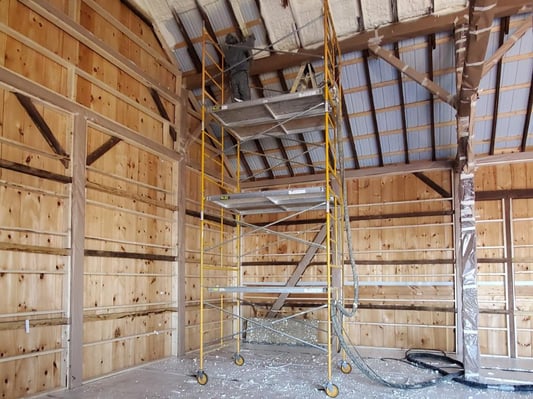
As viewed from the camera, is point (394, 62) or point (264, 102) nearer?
point (264, 102)

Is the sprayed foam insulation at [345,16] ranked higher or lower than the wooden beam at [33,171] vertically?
higher

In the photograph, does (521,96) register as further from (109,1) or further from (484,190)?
(109,1)

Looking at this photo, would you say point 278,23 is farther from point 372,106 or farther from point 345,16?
point 372,106

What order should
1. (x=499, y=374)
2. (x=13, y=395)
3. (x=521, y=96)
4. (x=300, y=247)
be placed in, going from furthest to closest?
1. (x=300, y=247)
2. (x=521, y=96)
3. (x=499, y=374)
4. (x=13, y=395)

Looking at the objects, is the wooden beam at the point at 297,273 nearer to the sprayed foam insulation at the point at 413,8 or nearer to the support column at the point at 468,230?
the support column at the point at 468,230

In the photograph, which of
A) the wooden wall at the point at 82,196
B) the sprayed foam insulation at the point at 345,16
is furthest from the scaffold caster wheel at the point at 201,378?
the sprayed foam insulation at the point at 345,16

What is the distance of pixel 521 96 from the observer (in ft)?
21.6

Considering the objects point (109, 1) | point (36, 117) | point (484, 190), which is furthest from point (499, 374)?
point (109, 1)

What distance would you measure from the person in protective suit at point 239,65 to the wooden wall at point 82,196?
1139mm

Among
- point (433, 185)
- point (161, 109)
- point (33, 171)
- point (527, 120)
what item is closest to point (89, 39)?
point (161, 109)

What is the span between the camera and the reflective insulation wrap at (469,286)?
5.36m

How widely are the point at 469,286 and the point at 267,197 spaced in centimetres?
278

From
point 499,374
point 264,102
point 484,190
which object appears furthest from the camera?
point 484,190

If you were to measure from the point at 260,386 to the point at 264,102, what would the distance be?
3337 mm
